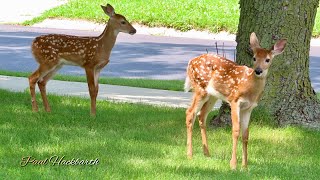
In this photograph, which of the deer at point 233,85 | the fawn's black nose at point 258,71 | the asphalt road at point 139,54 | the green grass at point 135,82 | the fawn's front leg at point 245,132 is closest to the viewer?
the fawn's black nose at point 258,71

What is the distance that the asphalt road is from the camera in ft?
55.5

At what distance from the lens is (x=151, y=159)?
26.6 ft

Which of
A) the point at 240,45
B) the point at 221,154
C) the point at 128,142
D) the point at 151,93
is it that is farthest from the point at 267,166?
the point at 151,93

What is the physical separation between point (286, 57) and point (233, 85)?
2262 mm

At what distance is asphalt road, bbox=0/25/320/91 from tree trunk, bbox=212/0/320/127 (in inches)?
196

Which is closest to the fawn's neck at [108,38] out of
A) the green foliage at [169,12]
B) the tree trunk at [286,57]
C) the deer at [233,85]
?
the tree trunk at [286,57]

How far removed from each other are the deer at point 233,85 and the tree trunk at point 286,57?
1725 mm

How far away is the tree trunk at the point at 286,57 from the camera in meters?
10.1

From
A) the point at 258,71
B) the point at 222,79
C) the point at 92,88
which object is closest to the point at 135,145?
the point at 222,79

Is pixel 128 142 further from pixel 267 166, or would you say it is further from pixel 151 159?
pixel 267 166

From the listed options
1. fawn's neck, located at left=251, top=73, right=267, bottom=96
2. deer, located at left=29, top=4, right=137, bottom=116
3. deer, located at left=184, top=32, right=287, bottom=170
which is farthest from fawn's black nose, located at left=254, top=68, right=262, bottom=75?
deer, located at left=29, top=4, right=137, bottom=116

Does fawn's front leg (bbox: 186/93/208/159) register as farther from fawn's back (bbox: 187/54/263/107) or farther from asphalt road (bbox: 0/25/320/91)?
asphalt road (bbox: 0/25/320/91)

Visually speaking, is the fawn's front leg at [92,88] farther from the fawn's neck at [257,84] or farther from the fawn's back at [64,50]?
the fawn's neck at [257,84]

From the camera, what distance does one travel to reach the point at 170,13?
25.0 meters
